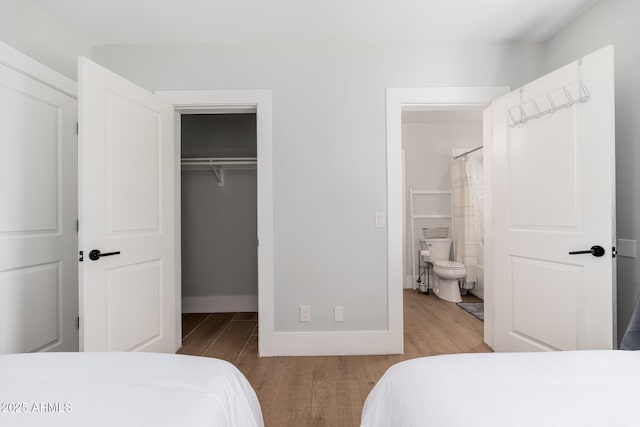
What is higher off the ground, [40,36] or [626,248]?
[40,36]

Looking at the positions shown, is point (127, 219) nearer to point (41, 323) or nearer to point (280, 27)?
point (41, 323)

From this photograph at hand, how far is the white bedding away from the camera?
2.14 ft

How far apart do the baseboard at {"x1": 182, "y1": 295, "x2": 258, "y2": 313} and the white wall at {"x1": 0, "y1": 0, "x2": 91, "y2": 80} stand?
95.4 inches

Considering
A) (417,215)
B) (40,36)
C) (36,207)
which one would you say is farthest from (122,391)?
(417,215)

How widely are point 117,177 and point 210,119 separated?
1.98 meters

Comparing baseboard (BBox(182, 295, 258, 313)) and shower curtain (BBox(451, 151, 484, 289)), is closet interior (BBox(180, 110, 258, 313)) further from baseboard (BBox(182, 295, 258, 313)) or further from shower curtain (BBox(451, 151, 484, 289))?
shower curtain (BBox(451, 151, 484, 289))

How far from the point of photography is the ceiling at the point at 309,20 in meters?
2.07

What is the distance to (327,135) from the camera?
2498 millimetres

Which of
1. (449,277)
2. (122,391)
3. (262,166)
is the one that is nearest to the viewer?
(122,391)

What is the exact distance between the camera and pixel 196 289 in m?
3.65

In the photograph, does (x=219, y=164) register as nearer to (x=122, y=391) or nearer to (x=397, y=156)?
(x=397, y=156)

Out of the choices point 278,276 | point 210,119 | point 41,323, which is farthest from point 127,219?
point 210,119

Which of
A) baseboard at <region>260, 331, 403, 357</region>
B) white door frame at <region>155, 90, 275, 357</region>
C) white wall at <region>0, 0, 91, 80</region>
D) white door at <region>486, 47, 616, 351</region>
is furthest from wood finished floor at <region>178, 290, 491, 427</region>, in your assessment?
white wall at <region>0, 0, 91, 80</region>

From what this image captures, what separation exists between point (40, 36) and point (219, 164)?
1.69m
